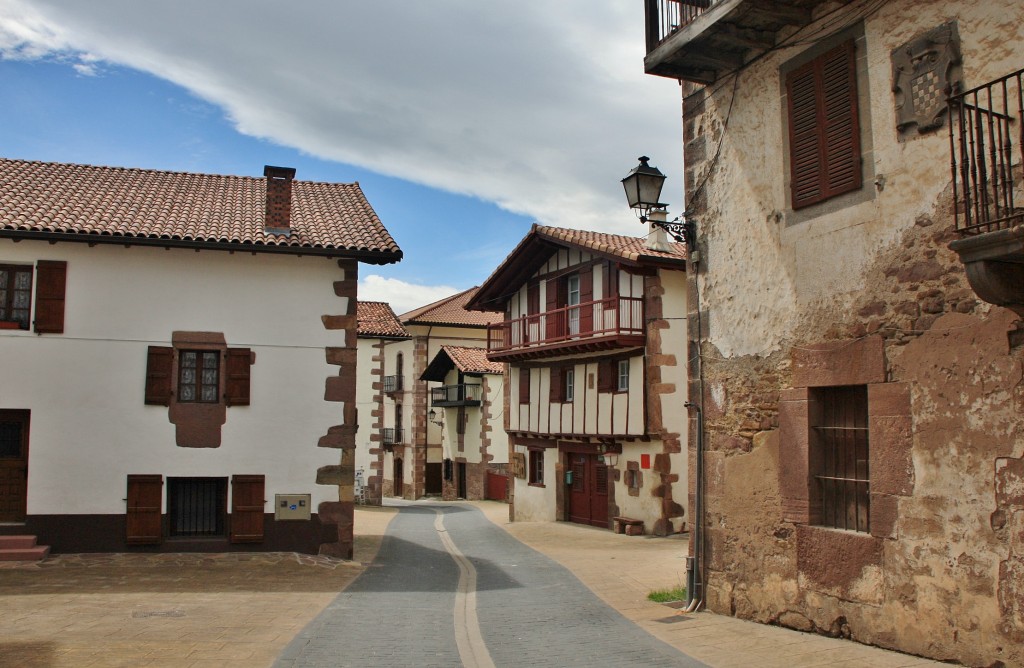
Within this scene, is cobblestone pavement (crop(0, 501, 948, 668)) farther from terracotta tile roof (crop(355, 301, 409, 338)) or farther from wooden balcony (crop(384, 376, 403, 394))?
wooden balcony (crop(384, 376, 403, 394))

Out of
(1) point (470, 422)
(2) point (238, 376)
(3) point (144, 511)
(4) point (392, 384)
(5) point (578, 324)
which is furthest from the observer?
(4) point (392, 384)

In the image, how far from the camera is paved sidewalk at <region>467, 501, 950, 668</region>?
698 centimetres

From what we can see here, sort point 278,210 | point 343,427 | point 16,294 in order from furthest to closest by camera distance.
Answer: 1. point 278,210
2. point 343,427
3. point 16,294

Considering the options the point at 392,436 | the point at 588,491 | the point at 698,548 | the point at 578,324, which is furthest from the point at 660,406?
the point at 392,436

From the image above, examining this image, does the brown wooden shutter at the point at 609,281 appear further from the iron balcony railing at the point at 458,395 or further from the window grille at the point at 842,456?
the iron balcony railing at the point at 458,395

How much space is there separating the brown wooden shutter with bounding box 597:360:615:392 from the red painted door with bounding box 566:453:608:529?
7.13ft

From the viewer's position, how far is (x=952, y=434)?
658 cm

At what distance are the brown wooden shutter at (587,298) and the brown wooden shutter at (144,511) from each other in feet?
37.9

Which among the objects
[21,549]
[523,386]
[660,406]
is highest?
[523,386]

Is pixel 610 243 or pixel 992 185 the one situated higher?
pixel 610 243

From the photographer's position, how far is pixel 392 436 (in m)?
42.3

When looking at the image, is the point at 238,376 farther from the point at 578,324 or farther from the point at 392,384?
the point at 392,384

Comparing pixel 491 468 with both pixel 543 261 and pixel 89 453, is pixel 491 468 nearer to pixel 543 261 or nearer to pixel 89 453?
pixel 543 261

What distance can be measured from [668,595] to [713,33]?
6.63m
